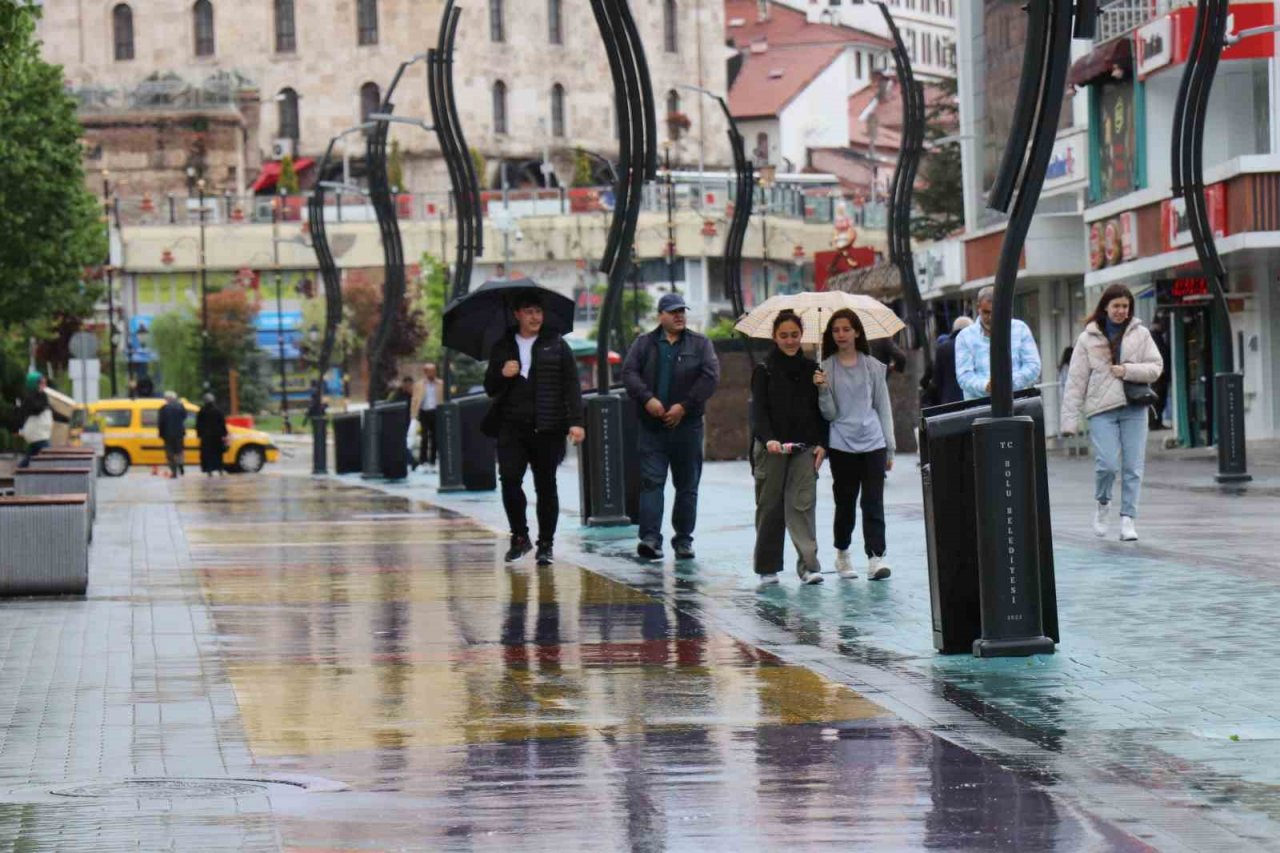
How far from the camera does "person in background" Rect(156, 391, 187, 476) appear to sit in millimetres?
50688

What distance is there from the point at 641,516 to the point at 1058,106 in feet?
24.0

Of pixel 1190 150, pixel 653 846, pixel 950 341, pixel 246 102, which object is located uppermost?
pixel 246 102

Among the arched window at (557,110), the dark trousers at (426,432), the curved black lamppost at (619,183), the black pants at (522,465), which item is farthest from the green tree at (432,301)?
the black pants at (522,465)

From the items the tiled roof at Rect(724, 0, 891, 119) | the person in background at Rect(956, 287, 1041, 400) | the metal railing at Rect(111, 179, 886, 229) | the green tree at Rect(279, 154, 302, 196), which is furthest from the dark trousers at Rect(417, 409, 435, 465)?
the tiled roof at Rect(724, 0, 891, 119)

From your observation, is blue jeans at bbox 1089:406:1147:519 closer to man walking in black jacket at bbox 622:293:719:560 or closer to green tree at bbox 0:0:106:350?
man walking in black jacket at bbox 622:293:719:560

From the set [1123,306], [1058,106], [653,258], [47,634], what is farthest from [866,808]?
[653,258]

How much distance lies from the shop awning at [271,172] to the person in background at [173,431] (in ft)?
264

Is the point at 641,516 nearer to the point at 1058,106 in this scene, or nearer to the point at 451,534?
the point at 451,534

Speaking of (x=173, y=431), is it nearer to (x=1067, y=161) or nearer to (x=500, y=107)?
(x=1067, y=161)

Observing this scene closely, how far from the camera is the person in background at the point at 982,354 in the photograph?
17.7 meters

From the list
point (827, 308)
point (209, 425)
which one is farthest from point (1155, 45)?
point (827, 308)

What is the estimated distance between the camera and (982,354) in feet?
63.0

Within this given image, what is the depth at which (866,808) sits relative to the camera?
7645 mm

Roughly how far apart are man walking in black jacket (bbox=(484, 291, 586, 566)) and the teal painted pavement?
594 mm
